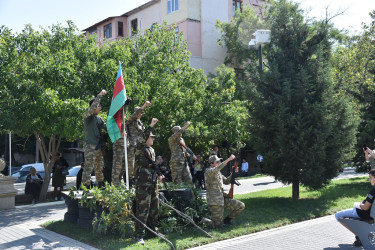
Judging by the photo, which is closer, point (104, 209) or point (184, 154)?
point (104, 209)

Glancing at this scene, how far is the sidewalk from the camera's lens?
8391 millimetres

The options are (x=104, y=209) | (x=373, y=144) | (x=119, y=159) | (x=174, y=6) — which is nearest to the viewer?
(x=104, y=209)

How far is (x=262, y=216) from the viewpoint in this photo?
422 inches

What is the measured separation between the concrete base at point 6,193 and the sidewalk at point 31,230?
0.26 meters

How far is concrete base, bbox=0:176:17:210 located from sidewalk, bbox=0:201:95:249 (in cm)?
26

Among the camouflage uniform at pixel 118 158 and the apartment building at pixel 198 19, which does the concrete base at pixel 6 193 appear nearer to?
the camouflage uniform at pixel 118 158

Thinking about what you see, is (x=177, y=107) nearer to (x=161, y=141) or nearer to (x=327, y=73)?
(x=161, y=141)

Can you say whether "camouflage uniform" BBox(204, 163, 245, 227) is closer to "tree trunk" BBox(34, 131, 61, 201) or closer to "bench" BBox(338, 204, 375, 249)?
"bench" BBox(338, 204, 375, 249)

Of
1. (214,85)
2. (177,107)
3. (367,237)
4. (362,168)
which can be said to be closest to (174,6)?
(214,85)

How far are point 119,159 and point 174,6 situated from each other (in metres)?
26.4

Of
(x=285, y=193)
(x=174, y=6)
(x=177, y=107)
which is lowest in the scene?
(x=285, y=193)

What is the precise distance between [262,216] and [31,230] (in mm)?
5821

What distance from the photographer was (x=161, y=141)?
57.2ft

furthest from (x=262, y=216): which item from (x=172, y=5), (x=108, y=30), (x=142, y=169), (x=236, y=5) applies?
(x=108, y=30)
